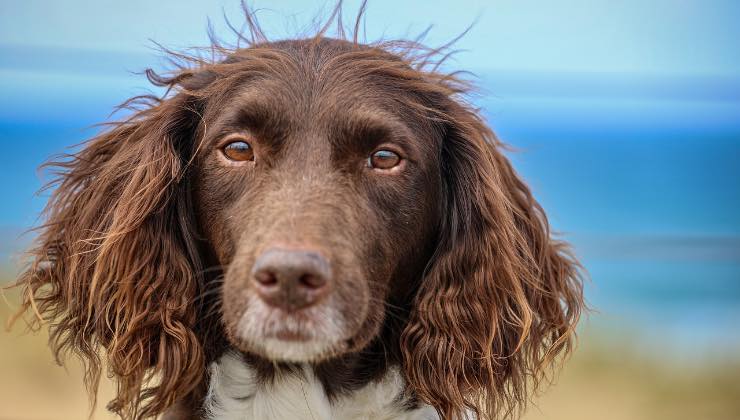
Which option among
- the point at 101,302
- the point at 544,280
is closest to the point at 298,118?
the point at 101,302

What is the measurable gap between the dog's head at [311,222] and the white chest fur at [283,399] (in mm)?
117

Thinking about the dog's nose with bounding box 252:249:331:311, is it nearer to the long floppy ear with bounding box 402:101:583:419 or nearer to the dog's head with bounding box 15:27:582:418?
the dog's head with bounding box 15:27:582:418

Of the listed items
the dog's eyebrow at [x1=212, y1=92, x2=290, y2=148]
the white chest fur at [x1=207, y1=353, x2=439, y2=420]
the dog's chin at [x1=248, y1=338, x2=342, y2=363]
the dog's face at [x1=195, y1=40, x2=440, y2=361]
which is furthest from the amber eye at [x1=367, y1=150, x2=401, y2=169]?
the white chest fur at [x1=207, y1=353, x2=439, y2=420]

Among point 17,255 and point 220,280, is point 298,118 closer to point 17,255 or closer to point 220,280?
point 220,280

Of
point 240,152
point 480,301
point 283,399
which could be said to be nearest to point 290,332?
point 283,399

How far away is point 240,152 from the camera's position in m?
3.11

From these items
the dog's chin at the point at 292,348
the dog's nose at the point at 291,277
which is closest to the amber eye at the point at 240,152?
the dog's nose at the point at 291,277

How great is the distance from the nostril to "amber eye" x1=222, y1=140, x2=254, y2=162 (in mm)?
620

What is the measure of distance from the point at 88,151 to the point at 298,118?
1.05m

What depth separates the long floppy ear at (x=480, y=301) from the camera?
10.8 feet

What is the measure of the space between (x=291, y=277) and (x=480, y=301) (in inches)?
41.4

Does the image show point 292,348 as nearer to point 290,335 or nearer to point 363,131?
point 290,335

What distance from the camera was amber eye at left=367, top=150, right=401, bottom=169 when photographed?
123 inches

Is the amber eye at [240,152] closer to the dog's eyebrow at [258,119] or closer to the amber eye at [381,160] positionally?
the dog's eyebrow at [258,119]
